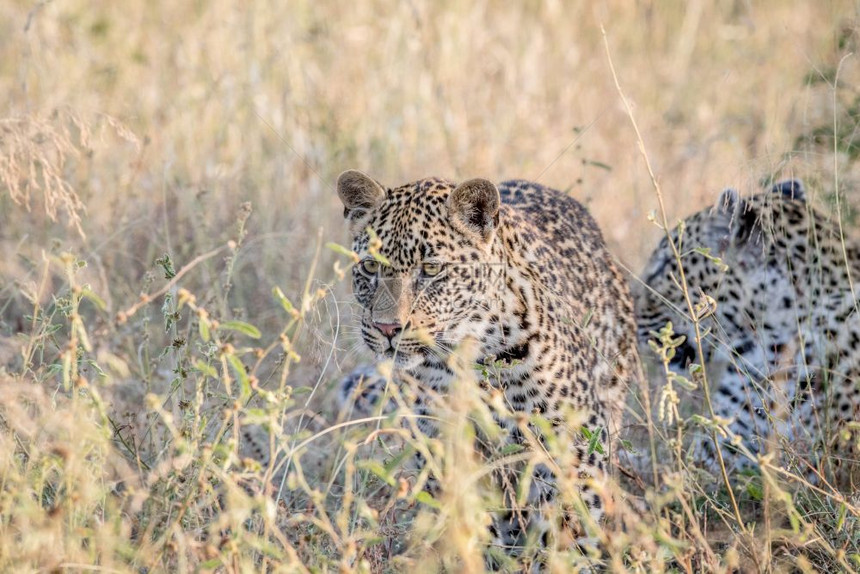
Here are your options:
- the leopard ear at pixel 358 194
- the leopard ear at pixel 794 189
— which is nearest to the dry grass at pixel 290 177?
the leopard ear at pixel 794 189

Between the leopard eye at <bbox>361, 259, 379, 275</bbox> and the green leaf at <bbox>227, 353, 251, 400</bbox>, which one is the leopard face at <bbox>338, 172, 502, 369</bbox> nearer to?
the leopard eye at <bbox>361, 259, 379, 275</bbox>

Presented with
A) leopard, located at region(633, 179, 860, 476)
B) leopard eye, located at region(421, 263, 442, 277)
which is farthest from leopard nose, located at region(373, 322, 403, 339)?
leopard, located at region(633, 179, 860, 476)

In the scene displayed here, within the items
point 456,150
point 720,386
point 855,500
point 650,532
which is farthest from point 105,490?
point 456,150

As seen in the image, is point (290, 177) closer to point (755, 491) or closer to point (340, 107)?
point (340, 107)

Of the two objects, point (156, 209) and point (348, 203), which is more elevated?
point (348, 203)

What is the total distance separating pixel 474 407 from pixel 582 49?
9.80 metres

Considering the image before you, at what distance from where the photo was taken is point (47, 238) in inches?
308

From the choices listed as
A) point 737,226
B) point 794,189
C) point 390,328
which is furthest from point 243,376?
point 794,189

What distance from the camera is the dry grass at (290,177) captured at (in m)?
4.03

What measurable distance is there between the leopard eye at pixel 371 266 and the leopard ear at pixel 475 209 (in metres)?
0.38

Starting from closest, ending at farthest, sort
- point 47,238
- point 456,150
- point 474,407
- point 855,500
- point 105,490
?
point 474,407
point 105,490
point 855,500
point 47,238
point 456,150

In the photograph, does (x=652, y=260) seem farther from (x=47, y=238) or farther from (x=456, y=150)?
(x=47, y=238)

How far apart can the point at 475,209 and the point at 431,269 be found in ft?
1.03

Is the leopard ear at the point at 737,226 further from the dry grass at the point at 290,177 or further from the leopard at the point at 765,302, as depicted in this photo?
the dry grass at the point at 290,177
